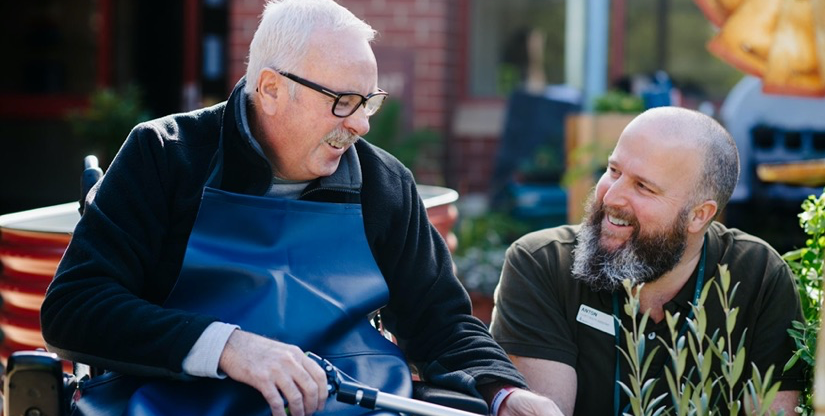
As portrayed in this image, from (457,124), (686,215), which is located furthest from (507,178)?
(686,215)

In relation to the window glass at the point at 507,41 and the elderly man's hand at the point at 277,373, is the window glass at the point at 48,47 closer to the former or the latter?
the window glass at the point at 507,41

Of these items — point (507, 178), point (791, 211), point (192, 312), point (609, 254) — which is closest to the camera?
point (192, 312)

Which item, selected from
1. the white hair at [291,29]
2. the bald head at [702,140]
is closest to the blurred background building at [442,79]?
the bald head at [702,140]

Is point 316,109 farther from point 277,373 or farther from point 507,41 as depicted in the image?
point 507,41

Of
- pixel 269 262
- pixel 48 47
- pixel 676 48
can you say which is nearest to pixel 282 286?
pixel 269 262

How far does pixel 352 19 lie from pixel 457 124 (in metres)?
6.94

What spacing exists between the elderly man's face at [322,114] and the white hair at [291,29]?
23 mm

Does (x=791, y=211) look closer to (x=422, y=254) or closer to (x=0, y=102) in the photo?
(x=422, y=254)

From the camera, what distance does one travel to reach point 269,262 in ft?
7.64

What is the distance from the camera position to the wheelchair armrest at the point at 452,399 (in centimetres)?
230

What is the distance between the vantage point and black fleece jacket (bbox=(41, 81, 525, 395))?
218cm

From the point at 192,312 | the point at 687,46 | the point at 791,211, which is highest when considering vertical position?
the point at 687,46

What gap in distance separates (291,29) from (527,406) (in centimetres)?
95

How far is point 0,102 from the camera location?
1152 cm
